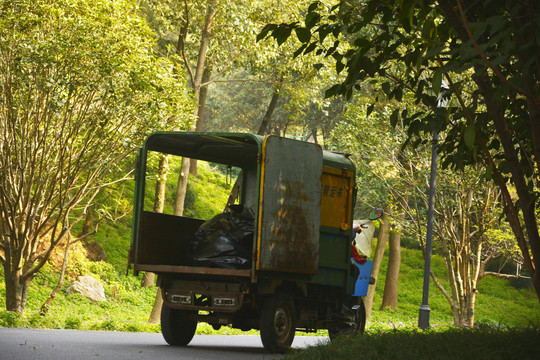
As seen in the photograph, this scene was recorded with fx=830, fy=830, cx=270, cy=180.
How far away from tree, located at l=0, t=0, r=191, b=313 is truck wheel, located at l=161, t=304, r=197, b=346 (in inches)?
165

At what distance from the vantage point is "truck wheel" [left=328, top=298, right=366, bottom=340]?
42.7 feet

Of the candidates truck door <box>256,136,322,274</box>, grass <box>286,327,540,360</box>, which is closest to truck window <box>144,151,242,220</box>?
truck door <box>256,136,322,274</box>

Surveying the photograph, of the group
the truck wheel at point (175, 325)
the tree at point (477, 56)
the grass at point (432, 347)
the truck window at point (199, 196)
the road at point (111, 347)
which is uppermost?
the truck window at point (199, 196)

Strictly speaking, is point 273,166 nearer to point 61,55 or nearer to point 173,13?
point 61,55

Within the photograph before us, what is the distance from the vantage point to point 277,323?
11.3 meters

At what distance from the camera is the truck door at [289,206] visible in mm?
10820

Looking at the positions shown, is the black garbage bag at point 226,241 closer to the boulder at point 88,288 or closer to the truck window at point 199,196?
the boulder at point 88,288

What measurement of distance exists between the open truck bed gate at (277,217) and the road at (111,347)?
3.42ft

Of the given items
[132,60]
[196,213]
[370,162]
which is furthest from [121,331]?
[196,213]

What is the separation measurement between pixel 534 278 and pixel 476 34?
2.99 m

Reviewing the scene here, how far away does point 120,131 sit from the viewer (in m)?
16.5

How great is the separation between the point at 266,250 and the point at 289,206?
2.58 feet

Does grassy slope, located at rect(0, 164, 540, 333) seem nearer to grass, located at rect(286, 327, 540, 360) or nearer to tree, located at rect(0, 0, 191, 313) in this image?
tree, located at rect(0, 0, 191, 313)

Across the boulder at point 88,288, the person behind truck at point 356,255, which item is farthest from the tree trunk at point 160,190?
the person behind truck at point 356,255
